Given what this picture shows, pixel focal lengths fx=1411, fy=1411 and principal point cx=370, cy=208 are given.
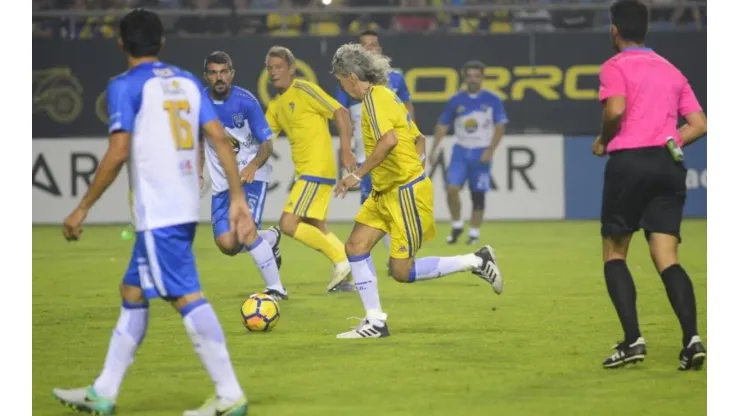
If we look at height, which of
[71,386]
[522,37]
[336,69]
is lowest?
[71,386]

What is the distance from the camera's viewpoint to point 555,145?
21.6 meters

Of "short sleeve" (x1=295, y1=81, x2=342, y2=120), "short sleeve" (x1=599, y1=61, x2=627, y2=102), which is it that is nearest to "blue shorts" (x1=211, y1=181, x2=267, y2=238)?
"short sleeve" (x1=295, y1=81, x2=342, y2=120)

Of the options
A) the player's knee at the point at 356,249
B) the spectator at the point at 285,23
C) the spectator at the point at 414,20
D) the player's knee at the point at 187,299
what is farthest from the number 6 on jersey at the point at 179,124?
the spectator at the point at 414,20

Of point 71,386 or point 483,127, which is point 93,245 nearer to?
point 483,127

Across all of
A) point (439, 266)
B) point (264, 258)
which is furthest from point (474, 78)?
point (439, 266)

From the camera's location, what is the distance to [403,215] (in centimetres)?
978

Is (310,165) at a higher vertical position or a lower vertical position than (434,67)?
lower

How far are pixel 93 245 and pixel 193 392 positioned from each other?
1103 cm

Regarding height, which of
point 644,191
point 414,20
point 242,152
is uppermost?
point 414,20

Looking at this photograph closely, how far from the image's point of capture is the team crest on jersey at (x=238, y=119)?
11.7 metres

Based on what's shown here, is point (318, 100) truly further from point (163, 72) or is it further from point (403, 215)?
point (163, 72)

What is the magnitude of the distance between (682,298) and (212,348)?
9.35 feet

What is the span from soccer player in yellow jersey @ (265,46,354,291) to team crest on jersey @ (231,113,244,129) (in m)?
0.82
